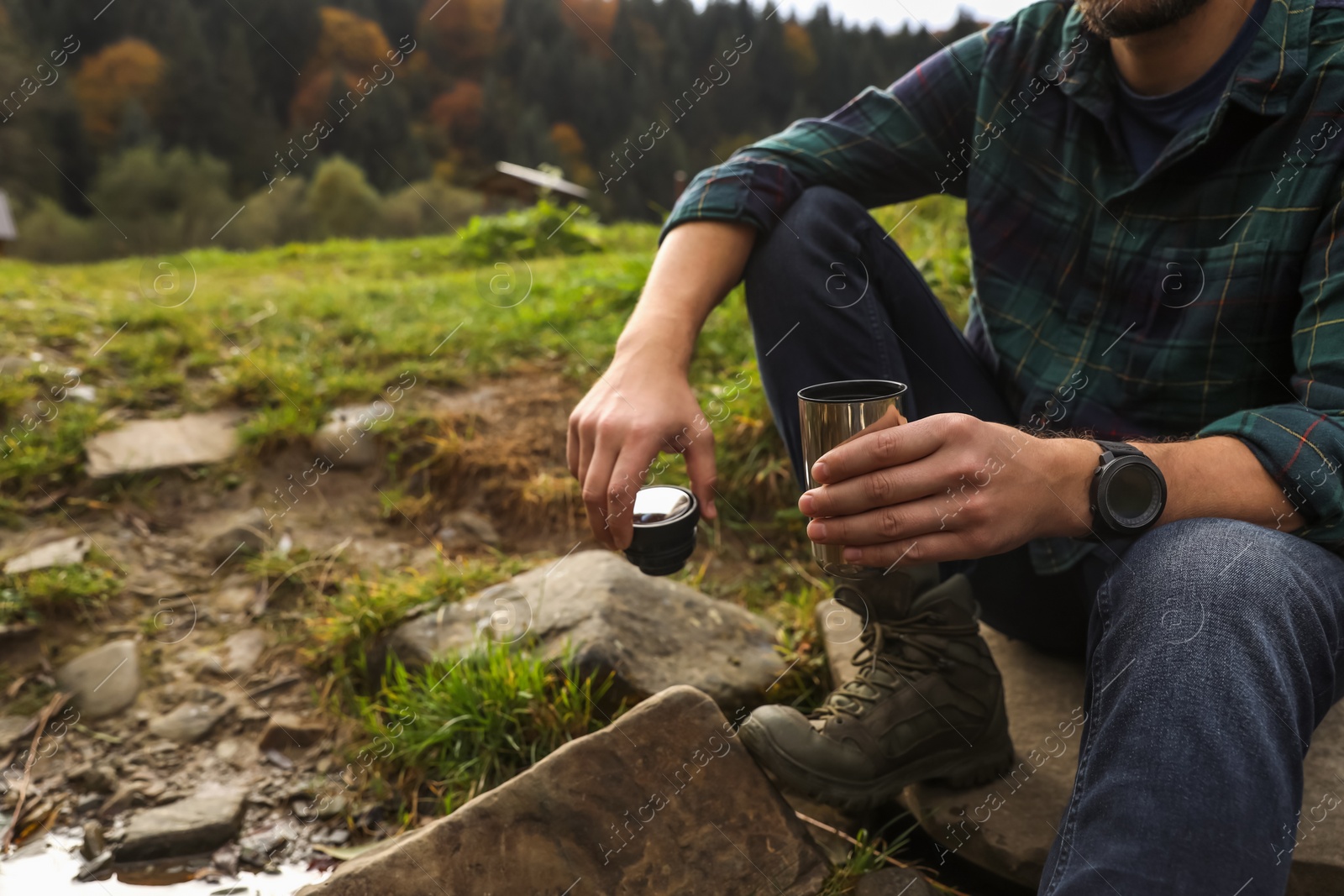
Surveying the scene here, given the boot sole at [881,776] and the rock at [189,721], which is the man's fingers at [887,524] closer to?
the boot sole at [881,776]

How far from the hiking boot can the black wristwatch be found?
1.40 feet

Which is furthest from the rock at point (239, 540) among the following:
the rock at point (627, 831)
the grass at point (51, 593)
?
the rock at point (627, 831)

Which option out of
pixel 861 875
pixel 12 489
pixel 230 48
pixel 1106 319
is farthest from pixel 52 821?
pixel 230 48

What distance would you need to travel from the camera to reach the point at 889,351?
5.16 feet

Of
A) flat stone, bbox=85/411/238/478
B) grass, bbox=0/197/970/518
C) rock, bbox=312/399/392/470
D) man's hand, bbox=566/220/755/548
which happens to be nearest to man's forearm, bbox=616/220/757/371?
man's hand, bbox=566/220/755/548

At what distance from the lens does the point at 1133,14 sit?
1418 millimetres

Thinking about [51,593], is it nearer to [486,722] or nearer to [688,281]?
[486,722]

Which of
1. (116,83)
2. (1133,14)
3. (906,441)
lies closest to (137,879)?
(906,441)

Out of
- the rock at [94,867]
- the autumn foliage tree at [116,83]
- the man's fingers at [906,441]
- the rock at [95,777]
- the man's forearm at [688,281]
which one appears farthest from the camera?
the autumn foliage tree at [116,83]

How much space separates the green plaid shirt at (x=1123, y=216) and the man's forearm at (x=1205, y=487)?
2cm

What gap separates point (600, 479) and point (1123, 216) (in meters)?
1.01

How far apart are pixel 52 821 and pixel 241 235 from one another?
65.1 ft

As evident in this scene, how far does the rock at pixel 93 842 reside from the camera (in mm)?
1769

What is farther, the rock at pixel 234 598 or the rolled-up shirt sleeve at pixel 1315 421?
the rock at pixel 234 598
